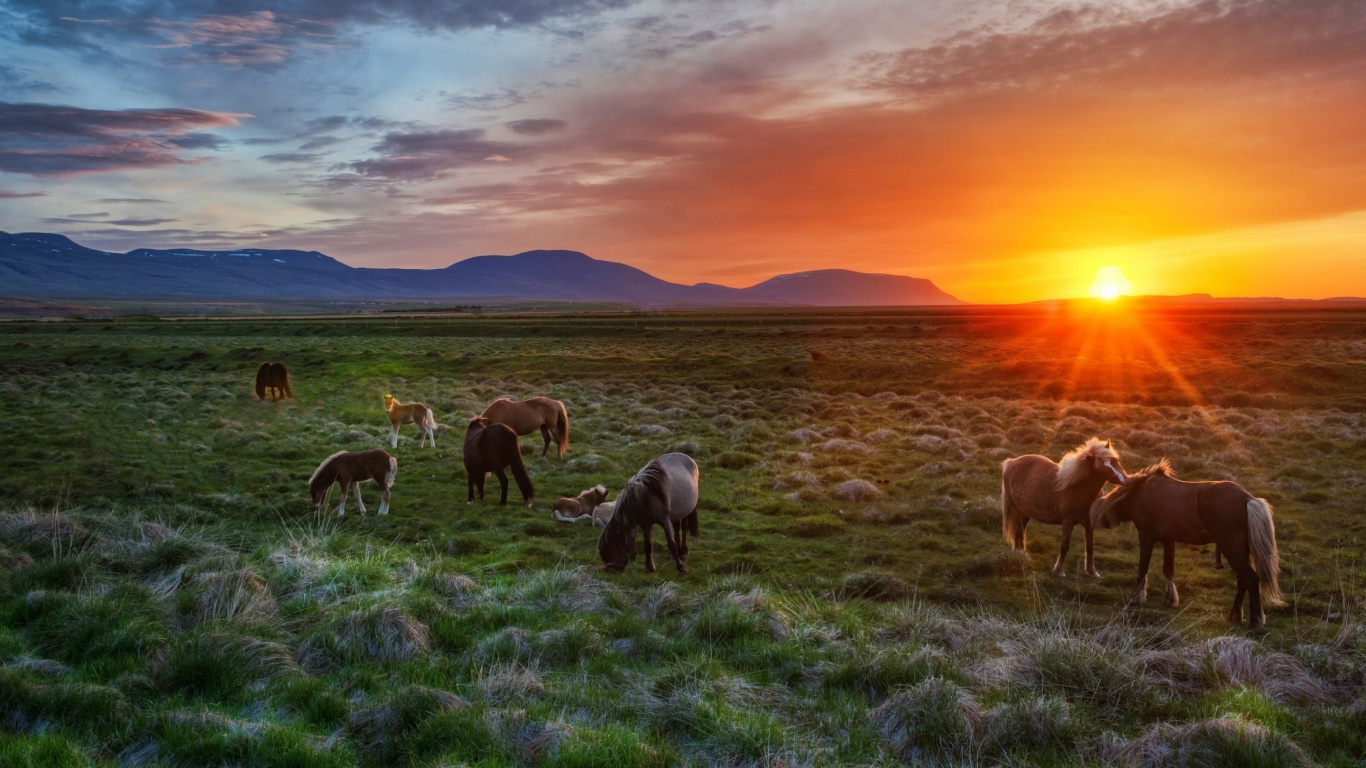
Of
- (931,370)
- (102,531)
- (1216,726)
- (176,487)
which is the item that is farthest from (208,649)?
(931,370)

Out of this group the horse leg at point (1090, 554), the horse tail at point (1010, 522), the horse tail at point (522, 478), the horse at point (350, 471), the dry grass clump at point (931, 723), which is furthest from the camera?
the horse tail at point (522, 478)

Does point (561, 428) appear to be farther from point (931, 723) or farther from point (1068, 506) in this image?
point (931, 723)

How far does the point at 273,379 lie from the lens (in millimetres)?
30375

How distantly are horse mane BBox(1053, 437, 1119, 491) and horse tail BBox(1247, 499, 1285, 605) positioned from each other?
1899mm

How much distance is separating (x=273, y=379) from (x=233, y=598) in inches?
1046

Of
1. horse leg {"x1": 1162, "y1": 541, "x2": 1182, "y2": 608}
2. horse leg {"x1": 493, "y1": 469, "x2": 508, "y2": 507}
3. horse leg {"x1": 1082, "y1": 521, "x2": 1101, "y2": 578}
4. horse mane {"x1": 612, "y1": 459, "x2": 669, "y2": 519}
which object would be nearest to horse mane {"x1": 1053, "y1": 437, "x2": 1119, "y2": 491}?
horse leg {"x1": 1082, "y1": 521, "x2": 1101, "y2": 578}

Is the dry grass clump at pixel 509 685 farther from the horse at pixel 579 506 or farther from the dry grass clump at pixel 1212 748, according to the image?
the horse at pixel 579 506

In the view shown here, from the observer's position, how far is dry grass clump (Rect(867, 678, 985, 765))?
500cm

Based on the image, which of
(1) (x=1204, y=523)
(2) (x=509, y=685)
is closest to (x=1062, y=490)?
(1) (x=1204, y=523)

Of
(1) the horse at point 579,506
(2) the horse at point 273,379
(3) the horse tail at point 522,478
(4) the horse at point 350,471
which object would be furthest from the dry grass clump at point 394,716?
(2) the horse at point 273,379

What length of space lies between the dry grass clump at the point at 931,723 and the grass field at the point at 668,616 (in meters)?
0.02

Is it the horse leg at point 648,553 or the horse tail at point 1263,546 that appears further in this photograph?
the horse leg at point 648,553

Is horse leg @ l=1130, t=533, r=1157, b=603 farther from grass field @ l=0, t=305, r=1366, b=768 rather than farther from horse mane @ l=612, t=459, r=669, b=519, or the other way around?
horse mane @ l=612, t=459, r=669, b=519

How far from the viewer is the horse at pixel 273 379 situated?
30.1m
